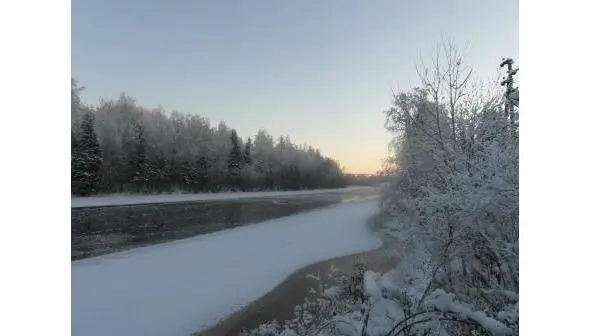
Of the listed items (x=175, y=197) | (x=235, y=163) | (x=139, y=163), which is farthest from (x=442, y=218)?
(x=139, y=163)

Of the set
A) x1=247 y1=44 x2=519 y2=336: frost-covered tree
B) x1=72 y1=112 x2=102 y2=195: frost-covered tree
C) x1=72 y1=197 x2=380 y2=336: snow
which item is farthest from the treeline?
x1=247 y1=44 x2=519 y2=336: frost-covered tree

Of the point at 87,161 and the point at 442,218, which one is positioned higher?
the point at 87,161

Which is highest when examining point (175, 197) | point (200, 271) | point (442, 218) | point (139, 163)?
point (139, 163)

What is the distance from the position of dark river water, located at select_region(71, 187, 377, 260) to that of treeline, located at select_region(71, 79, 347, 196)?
8 centimetres

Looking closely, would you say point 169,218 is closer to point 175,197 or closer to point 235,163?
point 175,197

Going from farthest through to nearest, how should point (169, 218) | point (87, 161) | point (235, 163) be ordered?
point (235, 163) → point (169, 218) → point (87, 161)

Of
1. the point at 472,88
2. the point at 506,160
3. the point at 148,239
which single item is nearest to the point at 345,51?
the point at 472,88

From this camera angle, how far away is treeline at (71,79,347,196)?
86.6 inches

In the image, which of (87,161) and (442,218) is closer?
(87,161)

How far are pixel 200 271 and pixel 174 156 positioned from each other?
1.96 feet

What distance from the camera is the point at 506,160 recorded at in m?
2.18

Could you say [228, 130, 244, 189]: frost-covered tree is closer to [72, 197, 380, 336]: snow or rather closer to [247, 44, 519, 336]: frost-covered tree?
[72, 197, 380, 336]: snow

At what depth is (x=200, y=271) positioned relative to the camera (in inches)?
88.0
